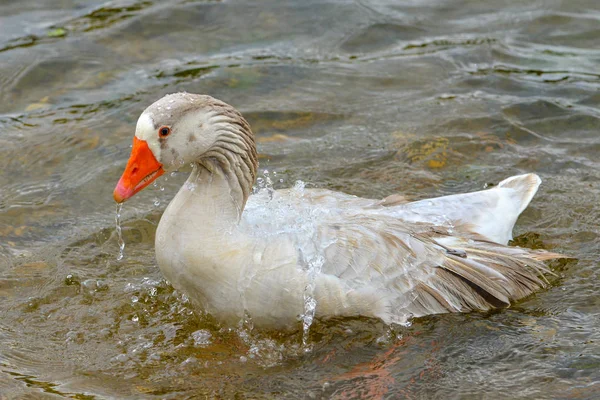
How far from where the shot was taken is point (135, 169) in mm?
5680

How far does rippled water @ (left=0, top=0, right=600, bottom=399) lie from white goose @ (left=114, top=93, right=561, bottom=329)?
28 cm

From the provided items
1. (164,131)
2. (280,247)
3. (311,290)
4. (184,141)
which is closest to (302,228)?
(280,247)

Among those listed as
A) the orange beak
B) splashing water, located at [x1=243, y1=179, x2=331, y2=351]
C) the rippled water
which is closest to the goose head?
the orange beak

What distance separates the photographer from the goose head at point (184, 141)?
5.64m

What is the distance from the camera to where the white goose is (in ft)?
19.1

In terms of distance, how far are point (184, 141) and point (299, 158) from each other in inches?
137

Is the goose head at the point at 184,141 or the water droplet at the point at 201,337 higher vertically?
the goose head at the point at 184,141

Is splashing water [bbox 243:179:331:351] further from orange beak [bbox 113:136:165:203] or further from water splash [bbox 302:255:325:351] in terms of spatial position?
orange beak [bbox 113:136:165:203]

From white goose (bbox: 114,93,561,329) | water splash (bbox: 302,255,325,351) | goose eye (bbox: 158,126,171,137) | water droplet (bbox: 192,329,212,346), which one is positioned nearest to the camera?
goose eye (bbox: 158,126,171,137)

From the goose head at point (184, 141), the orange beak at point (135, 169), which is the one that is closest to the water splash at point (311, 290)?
the goose head at point (184, 141)

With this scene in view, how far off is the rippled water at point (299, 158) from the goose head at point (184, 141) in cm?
139

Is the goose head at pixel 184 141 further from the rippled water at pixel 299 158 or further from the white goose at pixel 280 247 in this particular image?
the rippled water at pixel 299 158

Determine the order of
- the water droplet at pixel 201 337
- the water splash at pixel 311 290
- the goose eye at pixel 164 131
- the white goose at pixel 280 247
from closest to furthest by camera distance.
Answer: the goose eye at pixel 164 131 < the white goose at pixel 280 247 < the water splash at pixel 311 290 < the water droplet at pixel 201 337

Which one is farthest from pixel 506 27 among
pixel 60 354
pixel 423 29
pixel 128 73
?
pixel 60 354
